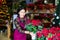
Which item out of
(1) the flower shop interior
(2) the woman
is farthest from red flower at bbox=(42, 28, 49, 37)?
(2) the woman

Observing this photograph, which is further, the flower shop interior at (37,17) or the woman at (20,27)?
the woman at (20,27)

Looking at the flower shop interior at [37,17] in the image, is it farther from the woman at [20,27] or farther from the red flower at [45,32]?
the woman at [20,27]

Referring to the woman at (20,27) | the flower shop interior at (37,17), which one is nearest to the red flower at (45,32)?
the flower shop interior at (37,17)

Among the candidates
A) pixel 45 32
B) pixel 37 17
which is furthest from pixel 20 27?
pixel 37 17

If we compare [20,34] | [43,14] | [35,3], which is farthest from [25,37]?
[35,3]

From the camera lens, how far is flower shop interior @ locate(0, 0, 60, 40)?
4812 mm

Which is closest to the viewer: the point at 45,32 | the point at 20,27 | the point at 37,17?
the point at 45,32

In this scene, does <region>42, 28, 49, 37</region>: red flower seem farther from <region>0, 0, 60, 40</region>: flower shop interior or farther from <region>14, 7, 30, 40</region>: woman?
<region>14, 7, 30, 40</region>: woman

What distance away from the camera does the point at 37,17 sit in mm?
6246

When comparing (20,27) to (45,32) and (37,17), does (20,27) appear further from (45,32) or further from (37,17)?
(37,17)

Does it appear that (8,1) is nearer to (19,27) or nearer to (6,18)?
(6,18)

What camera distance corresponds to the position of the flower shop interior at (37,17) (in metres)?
4.81

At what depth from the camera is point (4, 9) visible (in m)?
6.82

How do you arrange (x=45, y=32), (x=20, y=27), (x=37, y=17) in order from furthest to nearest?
(x=37, y=17), (x=20, y=27), (x=45, y=32)
